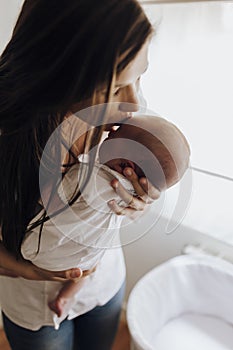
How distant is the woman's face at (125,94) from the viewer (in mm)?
537

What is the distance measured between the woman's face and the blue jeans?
516mm

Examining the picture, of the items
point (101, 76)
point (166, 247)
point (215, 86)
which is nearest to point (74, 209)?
point (101, 76)

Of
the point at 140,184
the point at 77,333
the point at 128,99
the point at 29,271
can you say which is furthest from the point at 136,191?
the point at 77,333

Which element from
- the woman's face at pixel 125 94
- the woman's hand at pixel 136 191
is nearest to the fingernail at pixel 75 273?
the woman's hand at pixel 136 191

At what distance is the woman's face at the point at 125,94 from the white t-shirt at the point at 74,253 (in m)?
0.08

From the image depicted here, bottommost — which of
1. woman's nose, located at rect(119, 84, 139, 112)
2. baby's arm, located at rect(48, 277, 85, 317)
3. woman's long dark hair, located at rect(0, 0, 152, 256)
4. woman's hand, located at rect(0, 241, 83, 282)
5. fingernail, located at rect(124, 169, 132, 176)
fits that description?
baby's arm, located at rect(48, 277, 85, 317)

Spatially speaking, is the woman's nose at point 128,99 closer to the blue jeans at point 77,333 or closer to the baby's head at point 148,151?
the baby's head at point 148,151

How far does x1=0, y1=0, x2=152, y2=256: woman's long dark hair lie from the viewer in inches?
19.9

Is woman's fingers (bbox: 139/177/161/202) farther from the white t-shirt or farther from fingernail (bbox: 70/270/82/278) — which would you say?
fingernail (bbox: 70/270/82/278)

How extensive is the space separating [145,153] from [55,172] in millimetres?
143

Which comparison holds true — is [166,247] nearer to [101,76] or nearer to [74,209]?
[74,209]

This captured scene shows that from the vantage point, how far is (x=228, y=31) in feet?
3.17

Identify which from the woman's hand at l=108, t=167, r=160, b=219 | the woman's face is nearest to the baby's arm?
the woman's hand at l=108, t=167, r=160, b=219

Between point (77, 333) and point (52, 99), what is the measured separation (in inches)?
26.1
